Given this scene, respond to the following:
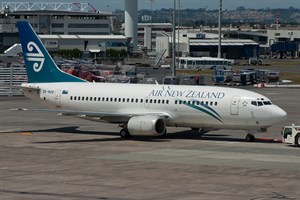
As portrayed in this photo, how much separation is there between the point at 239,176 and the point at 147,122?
1623 centimetres

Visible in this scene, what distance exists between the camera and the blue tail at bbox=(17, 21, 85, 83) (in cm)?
6456

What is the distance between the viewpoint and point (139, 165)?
46406mm

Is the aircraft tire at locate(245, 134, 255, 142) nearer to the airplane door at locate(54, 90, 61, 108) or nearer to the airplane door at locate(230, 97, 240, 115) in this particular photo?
the airplane door at locate(230, 97, 240, 115)

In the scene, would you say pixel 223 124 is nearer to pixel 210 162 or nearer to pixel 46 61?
pixel 210 162

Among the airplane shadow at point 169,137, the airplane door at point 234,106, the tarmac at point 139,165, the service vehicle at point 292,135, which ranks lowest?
→ the airplane shadow at point 169,137

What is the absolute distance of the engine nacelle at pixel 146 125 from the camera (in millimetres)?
57688

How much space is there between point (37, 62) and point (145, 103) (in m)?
10.1

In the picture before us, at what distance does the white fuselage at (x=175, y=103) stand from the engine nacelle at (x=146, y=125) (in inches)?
45.3

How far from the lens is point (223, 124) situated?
2265 inches

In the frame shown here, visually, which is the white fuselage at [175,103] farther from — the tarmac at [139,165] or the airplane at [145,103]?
the tarmac at [139,165]

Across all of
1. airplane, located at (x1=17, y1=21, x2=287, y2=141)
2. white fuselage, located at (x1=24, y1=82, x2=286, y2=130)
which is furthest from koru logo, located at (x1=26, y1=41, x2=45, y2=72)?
white fuselage, located at (x1=24, y1=82, x2=286, y2=130)

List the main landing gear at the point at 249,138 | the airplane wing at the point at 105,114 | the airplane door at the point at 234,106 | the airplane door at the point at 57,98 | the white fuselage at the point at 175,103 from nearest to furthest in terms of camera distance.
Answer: the white fuselage at the point at 175,103 → the airplane door at the point at 234,106 → the main landing gear at the point at 249,138 → the airplane wing at the point at 105,114 → the airplane door at the point at 57,98

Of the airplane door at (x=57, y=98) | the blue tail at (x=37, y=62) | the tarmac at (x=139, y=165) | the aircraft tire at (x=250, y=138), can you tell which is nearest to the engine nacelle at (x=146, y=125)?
the tarmac at (x=139, y=165)

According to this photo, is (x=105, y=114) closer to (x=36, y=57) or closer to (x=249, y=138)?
(x=36, y=57)
